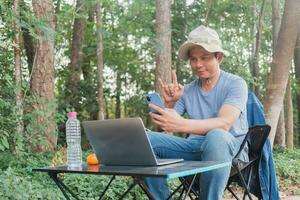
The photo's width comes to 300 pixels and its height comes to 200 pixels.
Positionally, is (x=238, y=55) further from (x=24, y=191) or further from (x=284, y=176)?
(x=24, y=191)

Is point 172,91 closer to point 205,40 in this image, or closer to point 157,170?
point 205,40

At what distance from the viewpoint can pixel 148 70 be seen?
1384cm

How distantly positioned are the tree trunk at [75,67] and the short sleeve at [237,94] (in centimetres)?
774

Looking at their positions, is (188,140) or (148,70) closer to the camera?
(188,140)

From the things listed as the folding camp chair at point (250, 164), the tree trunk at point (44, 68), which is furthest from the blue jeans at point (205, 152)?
the tree trunk at point (44, 68)

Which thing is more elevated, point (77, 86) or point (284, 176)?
point (77, 86)

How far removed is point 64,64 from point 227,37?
4.23m

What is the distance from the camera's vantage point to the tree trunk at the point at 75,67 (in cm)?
1061

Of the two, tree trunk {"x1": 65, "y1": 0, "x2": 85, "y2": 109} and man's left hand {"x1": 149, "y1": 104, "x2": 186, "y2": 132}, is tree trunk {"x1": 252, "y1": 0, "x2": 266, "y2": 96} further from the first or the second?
man's left hand {"x1": 149, "y1": 104, "x2": 186, "y2": 132}

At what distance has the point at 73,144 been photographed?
275 centimetres

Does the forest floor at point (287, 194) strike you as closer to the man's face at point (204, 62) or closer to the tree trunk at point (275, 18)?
the man's face at point (204, 62)

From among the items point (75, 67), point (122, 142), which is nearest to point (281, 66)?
point (122, 142)

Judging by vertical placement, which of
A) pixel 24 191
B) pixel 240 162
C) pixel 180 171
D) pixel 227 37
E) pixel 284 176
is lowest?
pixel 284 176

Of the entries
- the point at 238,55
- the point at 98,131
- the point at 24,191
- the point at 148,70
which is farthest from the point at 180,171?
the point at 148,70
